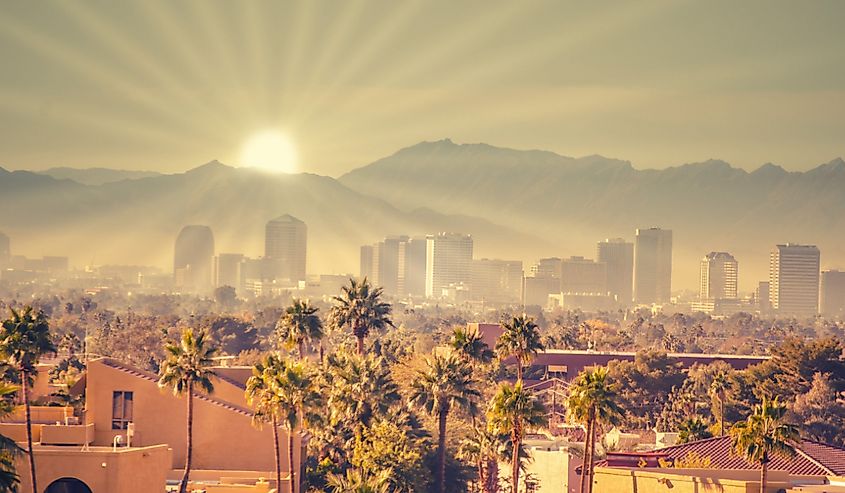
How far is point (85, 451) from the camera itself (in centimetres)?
6012

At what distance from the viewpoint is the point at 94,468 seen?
59.4m

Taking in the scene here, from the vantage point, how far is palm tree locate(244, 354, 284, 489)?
64438 mm

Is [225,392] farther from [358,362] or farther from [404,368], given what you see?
[404,368]

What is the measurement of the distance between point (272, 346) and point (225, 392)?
405ft

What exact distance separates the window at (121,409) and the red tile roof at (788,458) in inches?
931

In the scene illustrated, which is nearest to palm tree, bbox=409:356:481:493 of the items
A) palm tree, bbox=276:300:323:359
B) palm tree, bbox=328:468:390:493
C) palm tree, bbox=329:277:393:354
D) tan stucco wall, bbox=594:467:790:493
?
palm tree, bbox=328:468:390:493

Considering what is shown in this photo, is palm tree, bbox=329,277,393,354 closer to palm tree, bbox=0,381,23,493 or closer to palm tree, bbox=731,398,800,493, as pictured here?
palm tree, bbox=731,398,800,493

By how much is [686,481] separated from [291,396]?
15896 millimetres

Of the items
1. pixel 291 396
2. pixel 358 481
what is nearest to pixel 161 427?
pixel 291 396

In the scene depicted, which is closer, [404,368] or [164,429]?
[164,429]

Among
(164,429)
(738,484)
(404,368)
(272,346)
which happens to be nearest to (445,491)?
(164,429)

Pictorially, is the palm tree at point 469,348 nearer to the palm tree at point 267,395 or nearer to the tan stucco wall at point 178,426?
the tan stucco wall at point 178,426

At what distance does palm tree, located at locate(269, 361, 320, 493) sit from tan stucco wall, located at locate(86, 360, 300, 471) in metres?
5.58

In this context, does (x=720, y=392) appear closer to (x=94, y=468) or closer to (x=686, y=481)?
(x=686, y=481)
